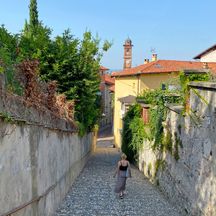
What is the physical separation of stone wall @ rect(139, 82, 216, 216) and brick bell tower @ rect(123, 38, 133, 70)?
49402mm

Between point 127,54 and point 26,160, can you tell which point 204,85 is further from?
point 127,54

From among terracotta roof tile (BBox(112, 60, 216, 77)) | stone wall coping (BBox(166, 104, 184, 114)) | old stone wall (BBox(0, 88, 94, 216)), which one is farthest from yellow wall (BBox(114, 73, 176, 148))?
old stone wall (BBox(0, 88, 94, 216))

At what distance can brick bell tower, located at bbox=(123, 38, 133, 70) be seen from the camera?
61.4m

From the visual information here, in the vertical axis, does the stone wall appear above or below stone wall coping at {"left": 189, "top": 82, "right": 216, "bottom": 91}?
below

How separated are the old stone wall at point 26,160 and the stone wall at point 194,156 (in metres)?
3.34

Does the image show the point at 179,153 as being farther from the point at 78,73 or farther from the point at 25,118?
the point at 78,73

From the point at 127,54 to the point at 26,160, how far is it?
188 ft

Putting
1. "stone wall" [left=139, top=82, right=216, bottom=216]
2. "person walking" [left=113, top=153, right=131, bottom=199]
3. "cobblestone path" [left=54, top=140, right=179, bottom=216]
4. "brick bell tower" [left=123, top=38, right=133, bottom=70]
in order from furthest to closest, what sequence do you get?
"brick bell tower" [left=123, top=38, right=133, bottom=70] → "person walking" [left=113, top=153, right=131, bottom=199] → "cobblestone path" [left=54, top=140, right=179, bottom=216] → "stone wall" [left=139, top=82, right=216, bottom=216]

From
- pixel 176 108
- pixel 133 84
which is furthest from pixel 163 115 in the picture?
pixel 133 84

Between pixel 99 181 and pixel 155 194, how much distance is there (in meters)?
3.50

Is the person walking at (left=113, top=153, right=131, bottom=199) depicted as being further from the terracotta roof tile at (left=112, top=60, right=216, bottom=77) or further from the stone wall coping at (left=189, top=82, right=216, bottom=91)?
the terracotta roof tile at (left=112, top=60, right=216, bottom=77)

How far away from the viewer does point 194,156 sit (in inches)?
345

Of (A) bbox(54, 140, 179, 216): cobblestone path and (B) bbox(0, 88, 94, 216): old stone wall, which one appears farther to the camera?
(A) bbox(54, 140, 179, 216): cobblestone path

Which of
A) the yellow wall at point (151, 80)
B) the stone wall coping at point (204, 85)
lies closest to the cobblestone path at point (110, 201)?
the stone wall coping at point (204, 85)
